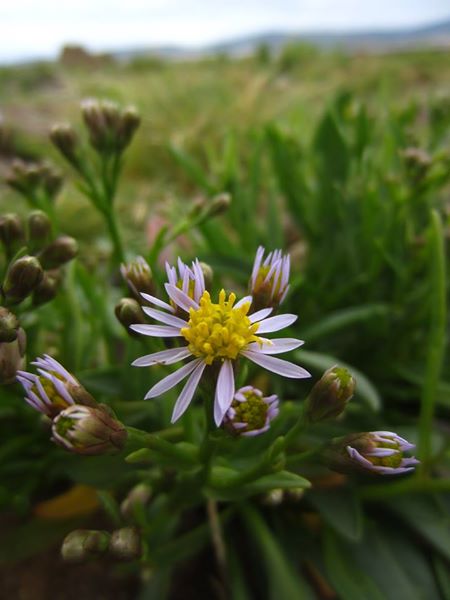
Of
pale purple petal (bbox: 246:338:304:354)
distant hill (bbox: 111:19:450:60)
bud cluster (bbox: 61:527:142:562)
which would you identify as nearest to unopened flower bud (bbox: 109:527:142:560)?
bud cluster (bbox: 61:527:142:562)

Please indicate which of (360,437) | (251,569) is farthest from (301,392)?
(360,437)

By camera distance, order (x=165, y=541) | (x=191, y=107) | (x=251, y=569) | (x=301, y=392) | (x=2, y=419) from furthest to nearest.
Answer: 1. (x=191, y=107)
2. (x=301, y=392)
3. (x=251, y=569)
4. (x=2, y=419)
5. (x=165, y=541)

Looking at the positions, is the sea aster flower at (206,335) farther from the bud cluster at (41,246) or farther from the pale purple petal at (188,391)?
the bud cluster at (41,246)

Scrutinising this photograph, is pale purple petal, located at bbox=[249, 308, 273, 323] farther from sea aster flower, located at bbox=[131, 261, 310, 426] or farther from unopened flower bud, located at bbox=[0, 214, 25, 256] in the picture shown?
unopened flower bud, located at bbox=[0, 214, 25, 256]

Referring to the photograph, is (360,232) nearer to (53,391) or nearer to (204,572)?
(204,572)

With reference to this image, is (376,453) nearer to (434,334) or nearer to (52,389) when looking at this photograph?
(52,389)

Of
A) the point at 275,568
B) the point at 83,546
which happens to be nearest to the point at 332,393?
the point at 83,546

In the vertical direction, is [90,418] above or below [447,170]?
below
